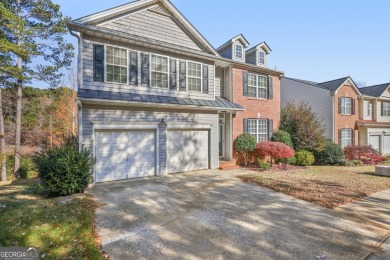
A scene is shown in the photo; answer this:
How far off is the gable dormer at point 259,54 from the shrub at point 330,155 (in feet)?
27.4

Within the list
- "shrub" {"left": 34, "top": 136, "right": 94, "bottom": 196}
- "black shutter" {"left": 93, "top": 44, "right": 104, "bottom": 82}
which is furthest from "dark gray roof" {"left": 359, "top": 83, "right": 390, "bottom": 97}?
"shrub" {"left": 34, "top": 136, "right": 94, "bottom": 196}

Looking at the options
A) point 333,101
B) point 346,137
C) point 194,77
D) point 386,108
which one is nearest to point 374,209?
point 194,77

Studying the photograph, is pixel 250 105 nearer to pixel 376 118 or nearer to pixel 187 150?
pixel 187 150

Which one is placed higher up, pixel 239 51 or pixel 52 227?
pixel 239 51

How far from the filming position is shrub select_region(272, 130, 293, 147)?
51.1 ft

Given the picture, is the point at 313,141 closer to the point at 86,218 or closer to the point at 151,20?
the point at 151,20

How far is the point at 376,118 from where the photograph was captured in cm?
2420

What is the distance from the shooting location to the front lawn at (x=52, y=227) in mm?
4152

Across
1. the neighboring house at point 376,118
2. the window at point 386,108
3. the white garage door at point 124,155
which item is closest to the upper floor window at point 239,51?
the white garage door at point 124,155

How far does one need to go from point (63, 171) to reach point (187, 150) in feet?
21.2

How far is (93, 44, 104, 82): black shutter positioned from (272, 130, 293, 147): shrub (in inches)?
495

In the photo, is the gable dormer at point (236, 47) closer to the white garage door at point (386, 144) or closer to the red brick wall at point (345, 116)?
the red brick wall at point (345, 116)

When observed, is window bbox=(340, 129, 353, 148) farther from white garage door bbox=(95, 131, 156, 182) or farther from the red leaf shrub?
white garage door bbox=(95, 131, 156, 182)

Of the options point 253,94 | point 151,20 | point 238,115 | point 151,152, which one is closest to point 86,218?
point 151,152
